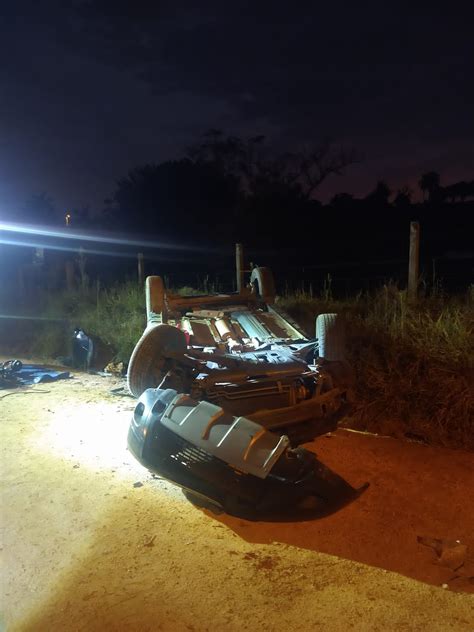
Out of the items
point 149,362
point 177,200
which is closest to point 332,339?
point 149,362

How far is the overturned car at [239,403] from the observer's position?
321 centimetres

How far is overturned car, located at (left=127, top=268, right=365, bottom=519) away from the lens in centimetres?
321

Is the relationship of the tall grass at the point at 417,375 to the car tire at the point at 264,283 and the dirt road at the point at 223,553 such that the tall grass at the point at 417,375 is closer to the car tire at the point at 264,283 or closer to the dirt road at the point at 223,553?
the dirt road at the point at 223,553

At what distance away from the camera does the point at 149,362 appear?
186 inches

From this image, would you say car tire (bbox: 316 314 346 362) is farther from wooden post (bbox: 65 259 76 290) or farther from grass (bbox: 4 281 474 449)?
wooden post (bbox: 65 259 76 290)

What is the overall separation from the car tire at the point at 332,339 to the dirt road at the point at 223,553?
3.39 feet

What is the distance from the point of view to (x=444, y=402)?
491 cm

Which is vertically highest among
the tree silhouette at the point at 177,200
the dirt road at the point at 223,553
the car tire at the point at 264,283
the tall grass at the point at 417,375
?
the tree silhouette at the point at 177,200

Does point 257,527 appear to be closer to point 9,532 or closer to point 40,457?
point 9,532

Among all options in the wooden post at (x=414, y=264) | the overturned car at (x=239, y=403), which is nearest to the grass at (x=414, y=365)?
the wooden post at (x=414, y=264)

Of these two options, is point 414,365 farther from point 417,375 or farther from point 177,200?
point 177,200

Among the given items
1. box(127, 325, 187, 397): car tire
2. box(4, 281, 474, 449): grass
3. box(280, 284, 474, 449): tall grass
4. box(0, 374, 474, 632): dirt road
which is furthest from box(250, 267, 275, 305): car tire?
box(0, 374, 474, 632): dirt road

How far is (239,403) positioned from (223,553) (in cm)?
147

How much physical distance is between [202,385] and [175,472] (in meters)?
1.09
